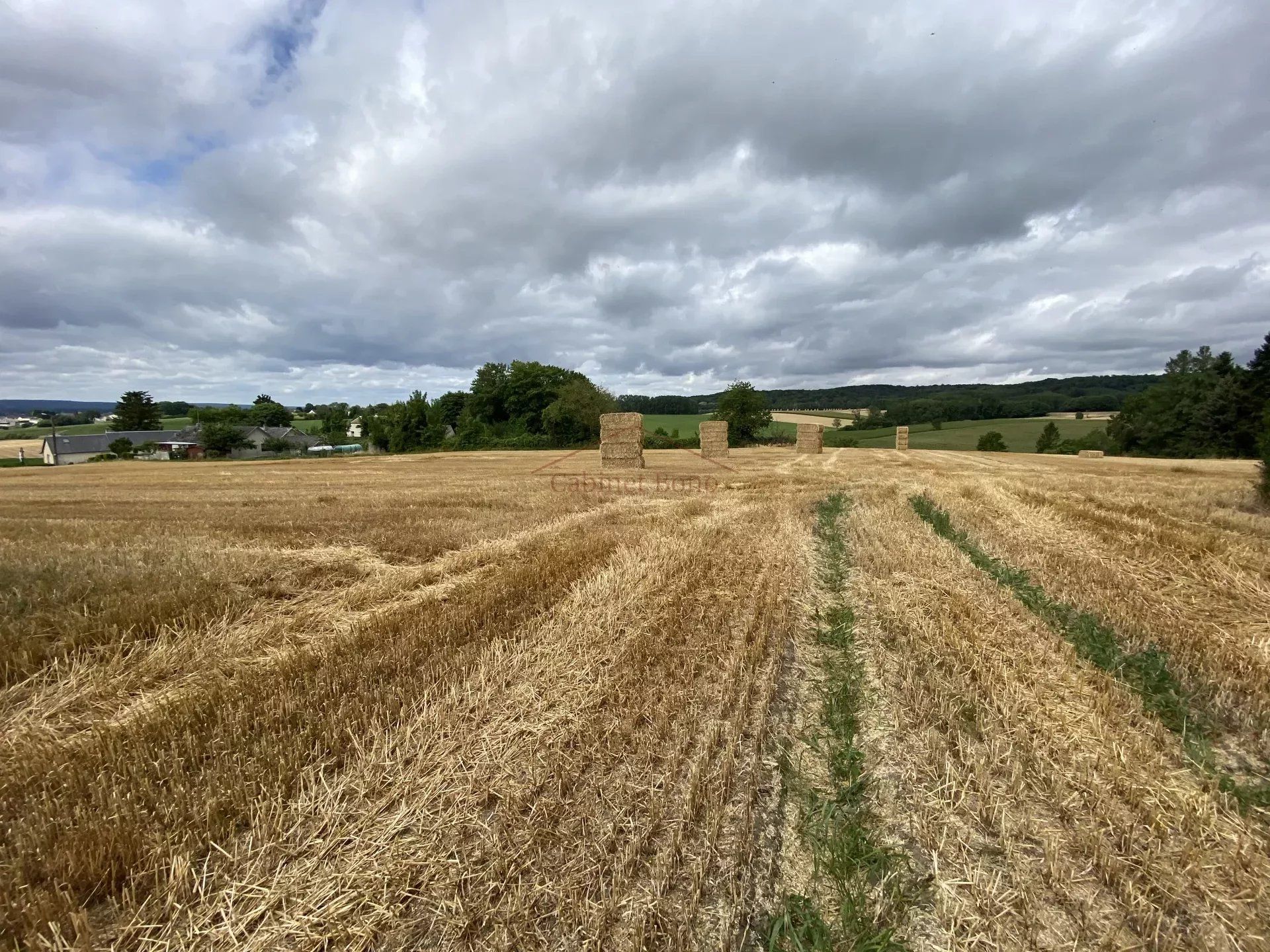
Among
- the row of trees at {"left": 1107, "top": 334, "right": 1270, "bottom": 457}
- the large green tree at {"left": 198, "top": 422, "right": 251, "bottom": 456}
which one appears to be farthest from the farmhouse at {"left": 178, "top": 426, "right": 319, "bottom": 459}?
the row of trees at {"left": 1107, "top": 334, "right": 1270, "bottom": 457}

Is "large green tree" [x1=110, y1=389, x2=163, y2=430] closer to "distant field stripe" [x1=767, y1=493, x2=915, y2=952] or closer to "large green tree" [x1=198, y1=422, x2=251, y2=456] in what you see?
"large green tree" [x1=198, y1=422, x2=251, y2=456]

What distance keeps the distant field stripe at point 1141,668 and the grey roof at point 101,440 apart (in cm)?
8912

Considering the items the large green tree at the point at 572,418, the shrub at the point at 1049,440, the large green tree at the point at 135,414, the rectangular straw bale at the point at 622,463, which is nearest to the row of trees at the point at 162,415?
the large green tree at the point at 135,414

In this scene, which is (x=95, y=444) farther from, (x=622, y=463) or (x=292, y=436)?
(x=622, y=463)

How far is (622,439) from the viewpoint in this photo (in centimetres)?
2486

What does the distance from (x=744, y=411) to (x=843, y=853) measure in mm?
62777

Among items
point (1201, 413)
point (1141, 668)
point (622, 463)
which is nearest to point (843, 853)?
point (1141, 668)

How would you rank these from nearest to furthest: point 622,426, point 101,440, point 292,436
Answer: point 622,426
point 101,440
point 292,436

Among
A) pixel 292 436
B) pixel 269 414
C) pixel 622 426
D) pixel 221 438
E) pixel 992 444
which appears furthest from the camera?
pixel 269 414

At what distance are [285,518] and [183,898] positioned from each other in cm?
976

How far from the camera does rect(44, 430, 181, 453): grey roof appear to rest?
6769 cm

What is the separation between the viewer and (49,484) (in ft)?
71.0

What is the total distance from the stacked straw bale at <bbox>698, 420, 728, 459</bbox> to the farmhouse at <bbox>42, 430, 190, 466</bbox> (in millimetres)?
65664

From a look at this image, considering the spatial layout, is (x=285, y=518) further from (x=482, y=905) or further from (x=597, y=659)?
(x=482, y=905)
